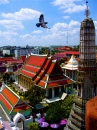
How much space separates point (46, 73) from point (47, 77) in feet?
3.76

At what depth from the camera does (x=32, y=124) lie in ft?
56.9

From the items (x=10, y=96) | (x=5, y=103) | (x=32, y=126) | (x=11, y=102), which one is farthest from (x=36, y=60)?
(x=32, y=126)

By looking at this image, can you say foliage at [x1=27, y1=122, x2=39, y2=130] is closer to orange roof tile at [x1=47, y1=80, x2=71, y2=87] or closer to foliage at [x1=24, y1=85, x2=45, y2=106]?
foliage at [x1=24, y1=85, x2=45, y2=106]

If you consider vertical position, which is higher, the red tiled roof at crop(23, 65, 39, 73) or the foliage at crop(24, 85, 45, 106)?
the red tiled roof at crop(23, 65, 39, 73)

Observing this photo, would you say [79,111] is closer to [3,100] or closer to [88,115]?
[88,115]

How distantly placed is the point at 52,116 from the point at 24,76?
51.9 ft

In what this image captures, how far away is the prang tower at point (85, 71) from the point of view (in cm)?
1238

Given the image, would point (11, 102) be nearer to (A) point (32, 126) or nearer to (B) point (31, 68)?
(A) point (32, 126)

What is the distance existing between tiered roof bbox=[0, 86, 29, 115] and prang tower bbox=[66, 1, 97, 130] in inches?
355

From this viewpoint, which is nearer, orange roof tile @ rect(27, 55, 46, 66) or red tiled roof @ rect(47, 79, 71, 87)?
red tiled roof @ rect(47, 79, 71, 87)

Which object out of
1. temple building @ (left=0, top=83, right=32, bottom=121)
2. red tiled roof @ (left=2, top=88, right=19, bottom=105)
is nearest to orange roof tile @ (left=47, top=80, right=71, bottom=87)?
red tiled roof @ (left=2, top=88, right=19, bottom=105)

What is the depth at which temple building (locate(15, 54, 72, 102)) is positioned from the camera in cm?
2764

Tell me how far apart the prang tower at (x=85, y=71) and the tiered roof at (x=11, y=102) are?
9.01m

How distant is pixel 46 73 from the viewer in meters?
28.9
